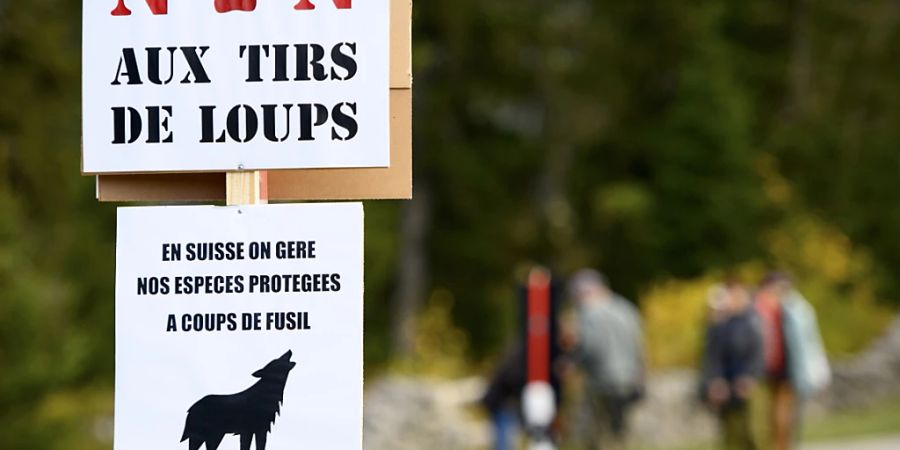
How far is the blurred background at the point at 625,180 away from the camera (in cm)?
2794

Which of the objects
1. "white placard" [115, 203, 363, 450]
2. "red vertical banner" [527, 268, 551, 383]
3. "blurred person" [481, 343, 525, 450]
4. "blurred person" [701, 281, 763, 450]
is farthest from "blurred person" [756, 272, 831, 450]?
"white placard" [115, 203, 363, 450]

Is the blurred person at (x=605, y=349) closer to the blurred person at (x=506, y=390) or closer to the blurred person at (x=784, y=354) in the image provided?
the blurred person at (x=506, y=390)

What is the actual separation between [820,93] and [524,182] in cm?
606

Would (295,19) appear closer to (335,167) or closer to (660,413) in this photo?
(335,167)

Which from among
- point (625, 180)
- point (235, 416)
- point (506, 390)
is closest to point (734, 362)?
point (506, 390)

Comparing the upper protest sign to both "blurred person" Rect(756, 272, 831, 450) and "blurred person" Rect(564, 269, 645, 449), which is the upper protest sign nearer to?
"blurred person" Rect(564, 269, 645, 449)

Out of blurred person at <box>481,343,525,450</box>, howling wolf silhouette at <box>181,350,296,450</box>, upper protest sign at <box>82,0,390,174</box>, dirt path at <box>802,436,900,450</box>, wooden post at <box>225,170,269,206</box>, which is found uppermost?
upper protest sign at <box>82,0,390,174</box>

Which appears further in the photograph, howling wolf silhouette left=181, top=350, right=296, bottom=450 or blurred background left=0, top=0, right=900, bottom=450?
blurred background left=0, top=0, right=900, bottom=450

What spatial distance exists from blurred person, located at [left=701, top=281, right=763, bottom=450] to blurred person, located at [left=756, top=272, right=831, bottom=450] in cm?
39

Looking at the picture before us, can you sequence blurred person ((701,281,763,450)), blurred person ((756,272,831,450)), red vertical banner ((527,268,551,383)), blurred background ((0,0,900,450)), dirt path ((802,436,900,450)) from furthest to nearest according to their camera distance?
blurred background ((0,0,900,450)) < dirt path ((802,436,900,450)) < blurred person ((756,272,831,450)) < blurred person ((701,281,763,450)) < red vertical banner ((527,268,551,383))

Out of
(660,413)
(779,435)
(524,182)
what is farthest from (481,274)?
(779,435)

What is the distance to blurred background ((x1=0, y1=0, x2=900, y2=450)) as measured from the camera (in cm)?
2794

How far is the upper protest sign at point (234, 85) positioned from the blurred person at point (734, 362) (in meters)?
10.5

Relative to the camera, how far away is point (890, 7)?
3784 centimetres
